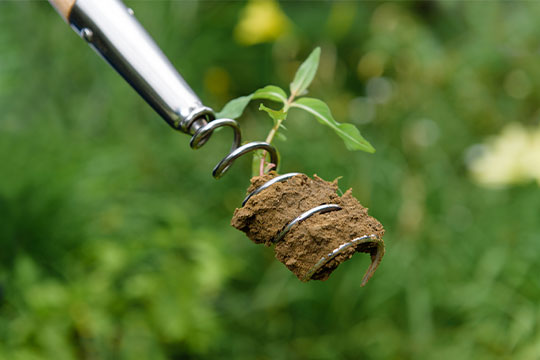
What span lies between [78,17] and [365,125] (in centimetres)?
163

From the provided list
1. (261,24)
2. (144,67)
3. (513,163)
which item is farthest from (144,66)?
(261,24)

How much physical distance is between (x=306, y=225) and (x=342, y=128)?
0.13 meters

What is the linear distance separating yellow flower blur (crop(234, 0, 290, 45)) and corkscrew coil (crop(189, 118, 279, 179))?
1.72 metres

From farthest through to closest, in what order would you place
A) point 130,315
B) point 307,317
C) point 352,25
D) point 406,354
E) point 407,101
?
point 352,25 → point 407,101 → point 307,317 → point 406,354 → point 130,315

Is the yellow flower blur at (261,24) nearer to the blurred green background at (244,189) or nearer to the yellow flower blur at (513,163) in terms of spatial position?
the blurred green background at (244,189)

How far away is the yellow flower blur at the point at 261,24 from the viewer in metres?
2.20

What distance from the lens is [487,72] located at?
225 cm

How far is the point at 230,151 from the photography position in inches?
21.3

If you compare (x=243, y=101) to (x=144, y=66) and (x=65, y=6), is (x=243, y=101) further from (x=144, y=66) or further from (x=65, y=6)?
(x=65, y=6)

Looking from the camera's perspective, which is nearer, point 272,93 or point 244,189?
point 272,93

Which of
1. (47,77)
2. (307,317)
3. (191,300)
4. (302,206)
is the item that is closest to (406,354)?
(307,317)

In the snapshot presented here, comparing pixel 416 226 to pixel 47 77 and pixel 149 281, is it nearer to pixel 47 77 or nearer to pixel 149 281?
pixel 149 281

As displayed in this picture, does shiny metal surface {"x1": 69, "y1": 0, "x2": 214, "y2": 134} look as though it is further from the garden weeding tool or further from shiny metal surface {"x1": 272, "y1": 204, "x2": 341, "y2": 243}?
shiny metal surface {"x1": 272, "y1": 204, "x2": 341, "y2": 243}

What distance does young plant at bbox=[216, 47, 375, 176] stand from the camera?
21.8 inches
